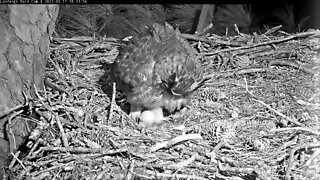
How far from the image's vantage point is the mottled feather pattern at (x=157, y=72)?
2.01 meters

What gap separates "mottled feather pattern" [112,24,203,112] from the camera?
2006 mm

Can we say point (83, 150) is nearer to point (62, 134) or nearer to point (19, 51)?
point (62, 134)

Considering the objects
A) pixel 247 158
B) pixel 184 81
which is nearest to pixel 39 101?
pixel 184 81

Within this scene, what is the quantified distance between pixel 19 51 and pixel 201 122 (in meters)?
0.78

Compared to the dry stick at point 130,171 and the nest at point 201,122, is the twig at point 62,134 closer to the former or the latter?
the nest at point 201,122

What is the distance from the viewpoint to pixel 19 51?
1977 mm

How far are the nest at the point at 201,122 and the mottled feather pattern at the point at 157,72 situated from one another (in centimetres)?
8

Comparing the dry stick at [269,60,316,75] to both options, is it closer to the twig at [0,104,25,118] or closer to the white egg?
the white egg

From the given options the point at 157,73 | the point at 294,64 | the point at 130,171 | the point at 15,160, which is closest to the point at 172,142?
the point at 130,171

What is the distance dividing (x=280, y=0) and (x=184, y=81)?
6.60 feet

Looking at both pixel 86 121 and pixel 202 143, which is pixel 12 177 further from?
pixel 202 143

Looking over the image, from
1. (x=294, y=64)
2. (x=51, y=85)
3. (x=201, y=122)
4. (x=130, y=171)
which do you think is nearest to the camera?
(x=130, y=171)

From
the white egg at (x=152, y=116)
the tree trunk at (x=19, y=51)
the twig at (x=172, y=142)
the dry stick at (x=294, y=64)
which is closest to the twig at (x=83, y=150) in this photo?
the twig at (x=172, y=142)

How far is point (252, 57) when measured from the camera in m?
2.53
